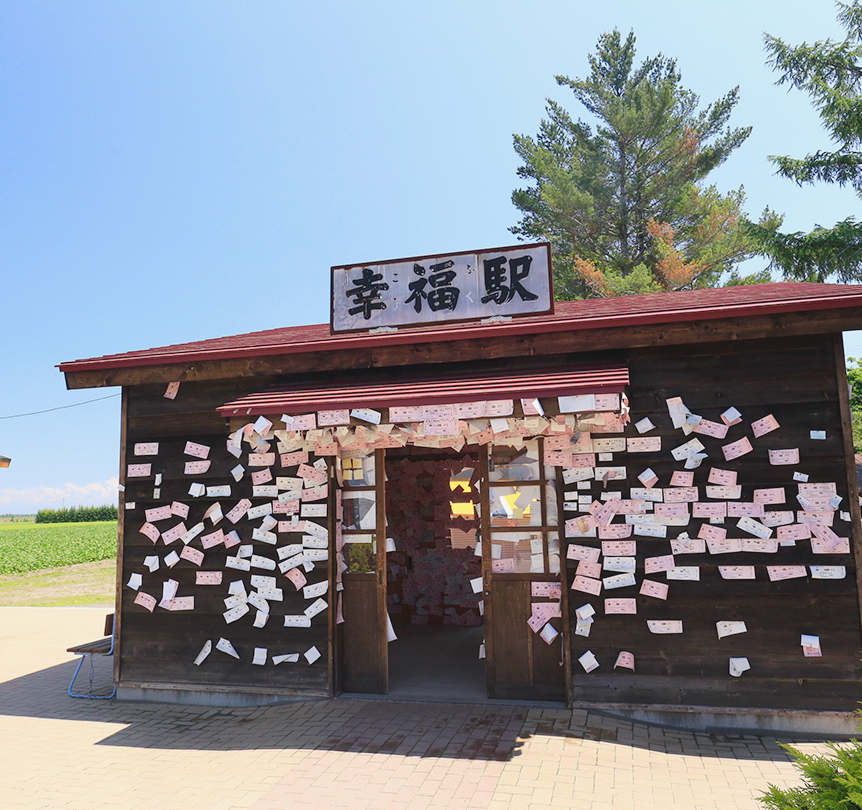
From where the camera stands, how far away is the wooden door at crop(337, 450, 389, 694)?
6.57 meters

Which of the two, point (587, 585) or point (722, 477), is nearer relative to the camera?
point (722, 477)

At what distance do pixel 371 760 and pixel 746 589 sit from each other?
11.2 feet

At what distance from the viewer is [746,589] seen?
5.59 m

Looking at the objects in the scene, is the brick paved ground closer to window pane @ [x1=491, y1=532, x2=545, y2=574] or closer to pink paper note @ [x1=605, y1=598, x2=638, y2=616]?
pink paper note @ [x1=605, y1=598, x2=638, y2=616]

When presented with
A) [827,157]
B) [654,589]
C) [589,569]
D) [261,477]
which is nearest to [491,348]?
[589,569]

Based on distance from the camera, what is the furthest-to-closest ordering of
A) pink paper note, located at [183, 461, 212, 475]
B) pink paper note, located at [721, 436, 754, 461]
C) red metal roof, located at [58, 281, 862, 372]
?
1. pink paper note, located at [183, 461, 212, 475]
2. pink paper note, located at [721, 436, 754, 461]
3. red metal roof, located at [58, 281, 862, 372]

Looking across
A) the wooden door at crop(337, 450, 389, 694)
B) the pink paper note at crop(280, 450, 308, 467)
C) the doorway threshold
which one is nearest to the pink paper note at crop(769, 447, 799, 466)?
the doorway threshold

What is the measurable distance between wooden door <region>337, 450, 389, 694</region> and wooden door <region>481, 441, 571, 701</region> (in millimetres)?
1083

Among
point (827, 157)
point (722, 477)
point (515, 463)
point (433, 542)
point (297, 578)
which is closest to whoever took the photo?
point (722, 477)

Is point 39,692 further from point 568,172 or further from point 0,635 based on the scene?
point 568,172

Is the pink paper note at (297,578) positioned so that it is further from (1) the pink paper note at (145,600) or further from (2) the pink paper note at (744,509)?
(2) the pink paper note at (744,509)

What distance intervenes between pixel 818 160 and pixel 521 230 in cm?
1038

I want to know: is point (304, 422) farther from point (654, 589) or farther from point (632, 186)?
point (632, 186)

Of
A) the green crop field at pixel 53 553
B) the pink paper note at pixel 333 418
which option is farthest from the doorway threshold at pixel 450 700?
the green crop field at pixel 53 553
